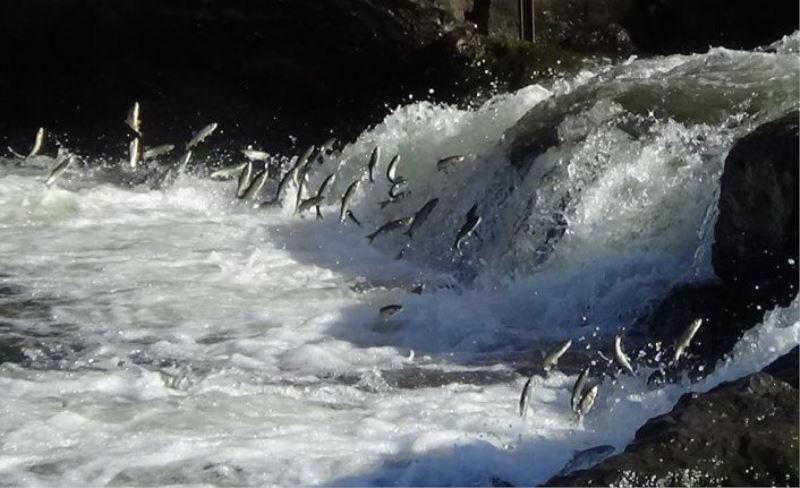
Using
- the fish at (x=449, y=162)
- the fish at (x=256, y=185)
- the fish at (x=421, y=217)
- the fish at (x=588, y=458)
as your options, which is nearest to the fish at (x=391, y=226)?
the fish at (x=421, y=217)

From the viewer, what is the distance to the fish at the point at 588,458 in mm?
5996

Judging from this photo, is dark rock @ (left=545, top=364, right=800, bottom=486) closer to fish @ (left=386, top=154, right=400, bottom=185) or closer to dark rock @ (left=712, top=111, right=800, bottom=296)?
dark rock @ (left=712, top=111, right=800, bottom=296)

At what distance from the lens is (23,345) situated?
8.95 m

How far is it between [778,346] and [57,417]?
3439mm

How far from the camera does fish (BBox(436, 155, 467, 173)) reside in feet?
38.4

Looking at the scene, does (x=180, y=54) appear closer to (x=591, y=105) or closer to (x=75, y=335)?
(x=591, y=105)

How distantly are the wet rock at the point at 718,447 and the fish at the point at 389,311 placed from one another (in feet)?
12.7

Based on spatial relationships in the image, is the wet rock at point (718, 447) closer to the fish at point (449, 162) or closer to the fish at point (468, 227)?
the fish at point (468, 227)

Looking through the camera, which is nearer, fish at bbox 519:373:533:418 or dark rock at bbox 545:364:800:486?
dark rock at bbox 545:364:800:486

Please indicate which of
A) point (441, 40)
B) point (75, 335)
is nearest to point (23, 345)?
point (75, 335)

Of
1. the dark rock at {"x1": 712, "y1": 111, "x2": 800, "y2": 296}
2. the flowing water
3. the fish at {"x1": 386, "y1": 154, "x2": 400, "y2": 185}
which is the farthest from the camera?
the fish at {"x1": 386, "y1": 154, "x2": 400, "y2": 185}

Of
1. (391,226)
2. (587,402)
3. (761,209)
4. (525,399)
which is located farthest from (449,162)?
(587,402)

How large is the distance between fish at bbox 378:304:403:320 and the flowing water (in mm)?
64

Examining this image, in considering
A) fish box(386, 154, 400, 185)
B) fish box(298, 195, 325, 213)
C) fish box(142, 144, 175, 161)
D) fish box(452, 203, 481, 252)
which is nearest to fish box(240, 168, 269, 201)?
fish box(298, 195, 325, 213)
